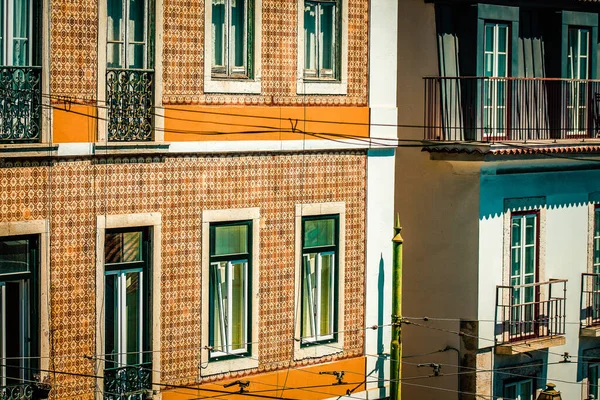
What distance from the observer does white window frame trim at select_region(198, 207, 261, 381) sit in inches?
842

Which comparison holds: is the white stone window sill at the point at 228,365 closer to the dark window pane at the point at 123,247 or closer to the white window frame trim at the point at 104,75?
the dark window pane at the point at 123,247

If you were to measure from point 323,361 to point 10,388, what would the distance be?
5.49 metres

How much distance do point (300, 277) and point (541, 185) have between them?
6544mm

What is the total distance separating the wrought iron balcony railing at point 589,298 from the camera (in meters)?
28.7

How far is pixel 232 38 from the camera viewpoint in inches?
857

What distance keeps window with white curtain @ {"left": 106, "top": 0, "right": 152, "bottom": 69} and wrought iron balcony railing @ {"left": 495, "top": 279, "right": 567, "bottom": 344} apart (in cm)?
854

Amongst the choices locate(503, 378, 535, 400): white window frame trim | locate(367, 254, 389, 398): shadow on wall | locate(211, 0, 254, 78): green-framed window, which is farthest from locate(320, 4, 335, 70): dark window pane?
locate(503, 378, 535, 400): white window frame trim

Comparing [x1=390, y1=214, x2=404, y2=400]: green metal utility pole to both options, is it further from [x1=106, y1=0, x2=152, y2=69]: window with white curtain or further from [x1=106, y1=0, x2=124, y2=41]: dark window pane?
[x1=106, y1=0, x2=124, y2=41]: dark window pane

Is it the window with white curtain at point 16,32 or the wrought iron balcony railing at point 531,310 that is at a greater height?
the window with white curtain at point 16,32

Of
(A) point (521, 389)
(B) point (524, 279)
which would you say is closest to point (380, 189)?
(B) point (524, 279)

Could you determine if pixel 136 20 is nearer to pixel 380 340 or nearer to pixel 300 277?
pixel 300 277

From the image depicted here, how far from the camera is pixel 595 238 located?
2912 cm

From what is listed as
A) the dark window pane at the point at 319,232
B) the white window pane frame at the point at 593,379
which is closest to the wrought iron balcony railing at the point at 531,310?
the white window pane frame at the point at 593,379

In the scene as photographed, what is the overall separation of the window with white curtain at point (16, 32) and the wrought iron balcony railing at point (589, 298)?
13123mm
